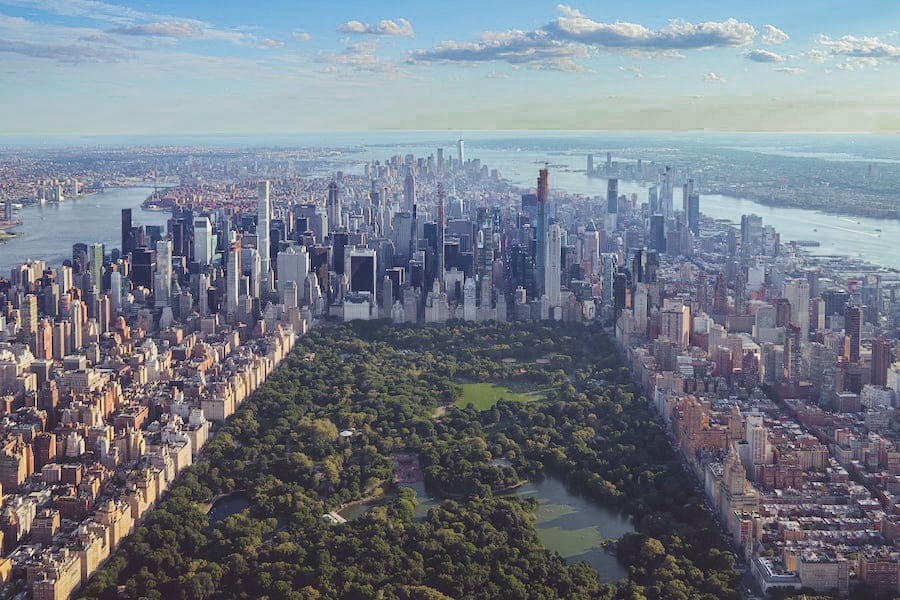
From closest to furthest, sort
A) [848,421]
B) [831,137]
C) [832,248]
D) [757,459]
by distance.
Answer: [757,459], [848,421], [831,137], [832,248]

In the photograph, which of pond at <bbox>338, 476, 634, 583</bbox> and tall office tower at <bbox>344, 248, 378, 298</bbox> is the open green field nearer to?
pond at <bbox>338, 476, 634, 583</bbox>

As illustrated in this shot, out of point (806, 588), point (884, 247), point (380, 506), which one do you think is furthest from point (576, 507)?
point (884, 247)

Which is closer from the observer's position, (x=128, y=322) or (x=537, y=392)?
(x=537, y=392)

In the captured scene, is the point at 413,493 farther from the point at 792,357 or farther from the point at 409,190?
the point at 409,190

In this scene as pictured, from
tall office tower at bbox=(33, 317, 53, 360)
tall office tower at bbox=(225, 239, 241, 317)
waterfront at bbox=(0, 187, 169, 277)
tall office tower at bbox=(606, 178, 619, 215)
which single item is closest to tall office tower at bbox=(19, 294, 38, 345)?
tall office tower at bbox=(33, 317, 53, 360)

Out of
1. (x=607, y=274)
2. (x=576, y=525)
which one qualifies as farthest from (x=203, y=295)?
(x=576, y=525)

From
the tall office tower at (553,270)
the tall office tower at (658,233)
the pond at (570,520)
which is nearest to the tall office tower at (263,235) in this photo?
the tall office tower at (553,270)

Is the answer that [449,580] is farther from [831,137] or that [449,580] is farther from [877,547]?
[831,137]
